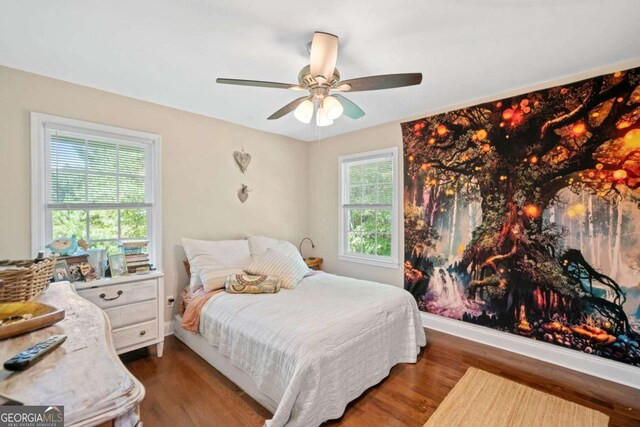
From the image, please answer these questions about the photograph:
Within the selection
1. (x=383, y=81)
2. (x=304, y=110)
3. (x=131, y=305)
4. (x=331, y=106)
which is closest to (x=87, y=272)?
(x=131, y=305)

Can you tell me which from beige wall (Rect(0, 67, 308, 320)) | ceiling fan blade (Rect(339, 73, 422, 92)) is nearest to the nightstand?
beige wall (Rect(0, 67, 308, 320))

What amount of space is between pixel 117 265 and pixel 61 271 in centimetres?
37

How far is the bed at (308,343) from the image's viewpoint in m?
1.59

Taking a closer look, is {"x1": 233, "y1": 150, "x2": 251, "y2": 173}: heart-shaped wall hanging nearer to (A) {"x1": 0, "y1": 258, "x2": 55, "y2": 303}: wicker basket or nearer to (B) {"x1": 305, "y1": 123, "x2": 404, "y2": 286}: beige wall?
(B) {"x1": 305, "y1": 123, "x2": 404, "y2": 286}: beige wall

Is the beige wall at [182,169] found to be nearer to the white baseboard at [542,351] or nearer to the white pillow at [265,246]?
the white pillow at [265,246]

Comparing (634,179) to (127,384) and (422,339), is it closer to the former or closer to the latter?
(422,339)

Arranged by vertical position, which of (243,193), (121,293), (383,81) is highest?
(383,81)

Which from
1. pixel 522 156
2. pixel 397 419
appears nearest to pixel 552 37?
pixel 522 156

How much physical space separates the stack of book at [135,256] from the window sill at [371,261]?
2418 mm

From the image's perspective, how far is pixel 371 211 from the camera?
3.76 metres

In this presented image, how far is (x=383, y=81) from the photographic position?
171 centimetres

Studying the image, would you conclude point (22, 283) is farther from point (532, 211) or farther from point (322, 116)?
point (532, 211)

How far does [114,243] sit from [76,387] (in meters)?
2.44

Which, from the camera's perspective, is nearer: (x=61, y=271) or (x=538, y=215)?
(x=61, y=271)
